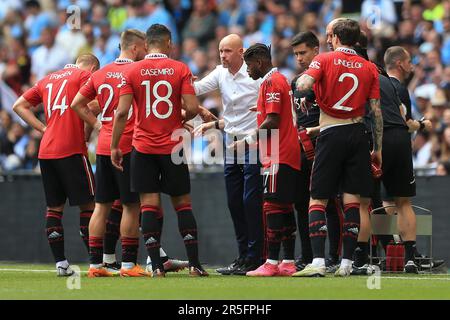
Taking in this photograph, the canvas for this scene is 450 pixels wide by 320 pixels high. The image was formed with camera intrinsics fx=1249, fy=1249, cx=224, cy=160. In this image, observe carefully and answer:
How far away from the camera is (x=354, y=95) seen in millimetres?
11922

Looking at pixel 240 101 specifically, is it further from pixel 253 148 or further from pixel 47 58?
pixel 47 58

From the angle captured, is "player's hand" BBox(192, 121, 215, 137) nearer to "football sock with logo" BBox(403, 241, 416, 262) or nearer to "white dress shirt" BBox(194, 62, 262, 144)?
"white dress shirt" BBox(194, 62, 262, 144)

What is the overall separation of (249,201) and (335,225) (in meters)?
0.94

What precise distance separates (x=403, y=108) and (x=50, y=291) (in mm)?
4639

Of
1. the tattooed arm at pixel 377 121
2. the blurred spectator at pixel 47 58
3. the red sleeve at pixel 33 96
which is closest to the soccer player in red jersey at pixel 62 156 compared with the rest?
the red sleeve at pixel 33 96

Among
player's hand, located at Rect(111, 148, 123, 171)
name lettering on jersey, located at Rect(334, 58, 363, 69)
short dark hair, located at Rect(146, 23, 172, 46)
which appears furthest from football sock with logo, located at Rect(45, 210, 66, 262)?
name lettering on jersey, located at Rect(334, 58, 363, 69)

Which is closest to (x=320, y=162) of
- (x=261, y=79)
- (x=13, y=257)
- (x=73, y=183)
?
(x=261, y=79)

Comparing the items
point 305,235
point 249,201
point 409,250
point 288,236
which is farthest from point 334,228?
point 249,201

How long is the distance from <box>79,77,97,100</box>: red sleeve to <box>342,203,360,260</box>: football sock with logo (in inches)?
109

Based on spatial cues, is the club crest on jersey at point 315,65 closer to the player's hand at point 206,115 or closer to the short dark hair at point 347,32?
the short dark hair at point 347,32

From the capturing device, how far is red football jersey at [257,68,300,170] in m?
12.2

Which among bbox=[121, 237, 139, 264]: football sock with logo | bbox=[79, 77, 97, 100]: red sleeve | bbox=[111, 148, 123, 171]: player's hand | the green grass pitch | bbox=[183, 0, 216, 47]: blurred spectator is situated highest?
bbox=[183, 0, 216, 47]: blurred spectator

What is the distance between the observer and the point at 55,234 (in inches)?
505
